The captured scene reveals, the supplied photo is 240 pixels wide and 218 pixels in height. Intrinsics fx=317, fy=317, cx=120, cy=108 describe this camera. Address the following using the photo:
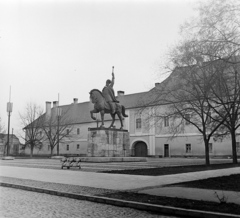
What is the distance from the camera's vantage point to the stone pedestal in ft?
93.3

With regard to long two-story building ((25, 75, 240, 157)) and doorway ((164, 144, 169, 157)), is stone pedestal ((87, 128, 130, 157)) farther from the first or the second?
doorway ((164, 144, 169, 157))

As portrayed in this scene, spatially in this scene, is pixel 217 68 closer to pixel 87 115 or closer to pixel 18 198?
pixel 18 198

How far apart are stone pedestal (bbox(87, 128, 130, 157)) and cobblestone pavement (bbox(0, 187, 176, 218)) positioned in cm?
1950

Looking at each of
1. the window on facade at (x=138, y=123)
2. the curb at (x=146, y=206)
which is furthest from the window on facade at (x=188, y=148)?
the curb at (x=146, y=206)

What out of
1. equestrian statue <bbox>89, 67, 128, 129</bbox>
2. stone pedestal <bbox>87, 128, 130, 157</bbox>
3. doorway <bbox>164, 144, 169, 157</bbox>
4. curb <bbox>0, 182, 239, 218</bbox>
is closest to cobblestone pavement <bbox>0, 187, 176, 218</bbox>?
curb <bbox>0, 182, 239, 218</bbox>

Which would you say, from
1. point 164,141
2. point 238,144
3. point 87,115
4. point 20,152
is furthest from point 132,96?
point 20,152

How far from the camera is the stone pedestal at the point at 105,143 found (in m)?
28.4

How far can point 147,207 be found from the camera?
714cm

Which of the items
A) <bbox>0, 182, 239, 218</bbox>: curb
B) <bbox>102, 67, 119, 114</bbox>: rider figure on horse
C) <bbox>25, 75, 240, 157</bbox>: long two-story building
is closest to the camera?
<bbox>0, 182, 239, 218</bbox>: curb

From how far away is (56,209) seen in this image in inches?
282

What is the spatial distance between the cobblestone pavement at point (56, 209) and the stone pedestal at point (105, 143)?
1950 centimetres

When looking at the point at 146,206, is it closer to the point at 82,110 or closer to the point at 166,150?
the point at 166,150

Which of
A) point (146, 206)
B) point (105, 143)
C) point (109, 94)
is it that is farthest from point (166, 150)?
point (146, 206)

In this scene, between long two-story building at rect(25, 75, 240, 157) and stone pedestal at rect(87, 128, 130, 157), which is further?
long two-story building at rect(25, 75, 240, 157)
